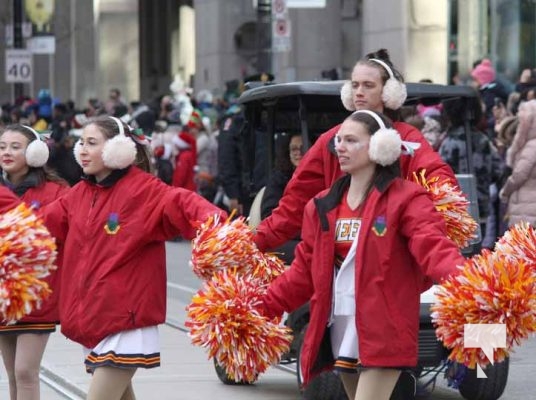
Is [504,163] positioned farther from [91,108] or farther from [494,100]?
[91,108]

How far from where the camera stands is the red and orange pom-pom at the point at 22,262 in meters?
6.48

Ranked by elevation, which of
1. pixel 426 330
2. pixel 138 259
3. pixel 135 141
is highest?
pixel 135 141

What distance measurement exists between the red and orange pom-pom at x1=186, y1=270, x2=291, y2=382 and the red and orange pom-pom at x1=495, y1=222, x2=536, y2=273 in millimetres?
1083

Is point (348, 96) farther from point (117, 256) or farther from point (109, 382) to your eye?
point (109, 382)

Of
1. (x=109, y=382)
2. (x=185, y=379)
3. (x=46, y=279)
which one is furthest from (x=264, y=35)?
(x=109, y=382)

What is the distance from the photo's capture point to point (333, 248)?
6309mm

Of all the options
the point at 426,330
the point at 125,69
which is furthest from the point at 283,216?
the point at 125,69

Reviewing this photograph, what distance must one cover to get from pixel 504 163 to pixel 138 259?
8.93 m

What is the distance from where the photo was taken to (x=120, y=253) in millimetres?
6930

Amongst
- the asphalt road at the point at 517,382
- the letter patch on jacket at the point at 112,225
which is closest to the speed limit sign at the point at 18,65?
the asphalt road at the point at 517,382

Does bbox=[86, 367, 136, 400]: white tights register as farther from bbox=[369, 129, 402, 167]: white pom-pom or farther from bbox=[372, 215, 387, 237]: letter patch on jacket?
bbox=[369, 129, 402, 167]: white pom-pom

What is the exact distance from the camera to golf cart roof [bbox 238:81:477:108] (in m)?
10.5

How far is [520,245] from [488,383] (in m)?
3.53

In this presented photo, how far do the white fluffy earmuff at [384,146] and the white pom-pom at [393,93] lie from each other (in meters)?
0.81
